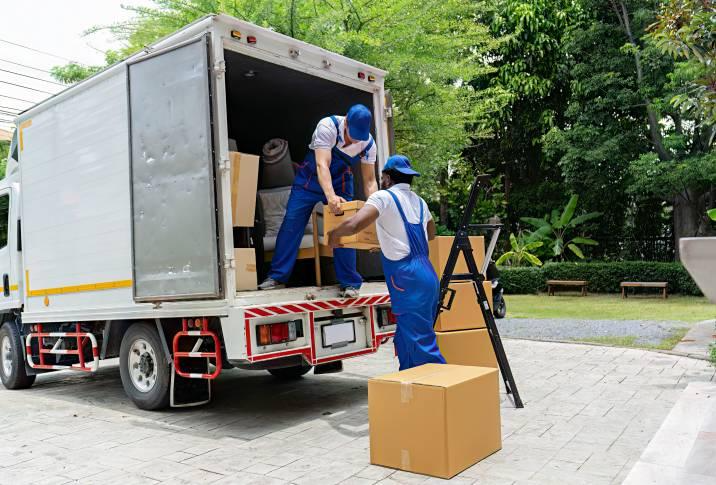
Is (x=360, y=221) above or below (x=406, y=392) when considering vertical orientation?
above

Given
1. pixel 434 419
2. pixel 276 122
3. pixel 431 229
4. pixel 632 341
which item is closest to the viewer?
pixel 434 419

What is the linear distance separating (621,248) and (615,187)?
2.30m

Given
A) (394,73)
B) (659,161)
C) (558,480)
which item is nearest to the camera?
(558,480)

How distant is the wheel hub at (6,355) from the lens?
7738 mm

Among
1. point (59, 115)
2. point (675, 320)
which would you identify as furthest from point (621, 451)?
point (675, 320)

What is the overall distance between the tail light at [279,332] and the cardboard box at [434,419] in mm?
1180

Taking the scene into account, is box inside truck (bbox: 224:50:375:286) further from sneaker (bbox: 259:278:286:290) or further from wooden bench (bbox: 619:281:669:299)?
wooden bench (bbox: 619:281:669:299)

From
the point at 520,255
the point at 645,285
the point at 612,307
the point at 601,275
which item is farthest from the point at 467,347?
the point at 520,255

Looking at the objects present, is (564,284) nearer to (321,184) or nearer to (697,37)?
(697,37)

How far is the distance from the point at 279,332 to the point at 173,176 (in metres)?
1.53

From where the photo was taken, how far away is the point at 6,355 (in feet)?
25.7

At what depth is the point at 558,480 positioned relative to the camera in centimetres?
366

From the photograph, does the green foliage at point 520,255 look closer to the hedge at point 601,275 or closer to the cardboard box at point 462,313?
the hedge at point 601,275

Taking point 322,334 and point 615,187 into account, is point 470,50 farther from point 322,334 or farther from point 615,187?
point 322,334
